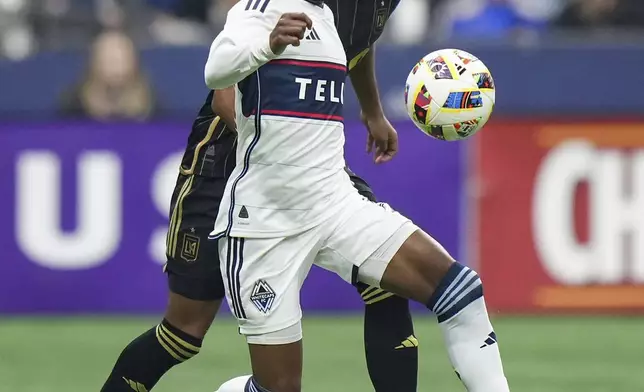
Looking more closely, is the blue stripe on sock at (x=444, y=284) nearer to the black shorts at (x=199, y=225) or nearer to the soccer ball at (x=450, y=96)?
the soccer ball at (x=450, y=96)

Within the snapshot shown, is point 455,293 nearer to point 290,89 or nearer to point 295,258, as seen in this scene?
point 295,258

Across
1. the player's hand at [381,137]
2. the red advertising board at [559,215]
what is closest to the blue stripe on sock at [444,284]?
the player's hand at [381,137]

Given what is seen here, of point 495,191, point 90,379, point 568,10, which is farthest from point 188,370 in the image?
point 568,10

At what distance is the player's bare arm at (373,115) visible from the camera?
6.00 m

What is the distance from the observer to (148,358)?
594cm

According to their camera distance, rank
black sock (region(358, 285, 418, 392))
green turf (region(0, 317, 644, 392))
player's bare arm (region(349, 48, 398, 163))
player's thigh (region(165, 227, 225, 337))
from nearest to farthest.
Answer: black sock (region(358, 285, 418, 392)) → player's thigh (region(165, 227, 225, 337)) → player's bare arm (region(349, 48, 398, 163)) → green turf (region(0, 317, 644, 392))

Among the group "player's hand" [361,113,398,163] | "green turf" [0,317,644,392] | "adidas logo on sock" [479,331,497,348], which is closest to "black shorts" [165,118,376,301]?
"player's hand" [361,113,398,163]

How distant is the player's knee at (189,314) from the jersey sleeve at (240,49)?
Answer: 44.6 inches

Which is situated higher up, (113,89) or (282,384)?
(113,89)

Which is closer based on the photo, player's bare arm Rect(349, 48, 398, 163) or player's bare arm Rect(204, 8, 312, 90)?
player's bare arm Rect(204, 8, 312, 90)

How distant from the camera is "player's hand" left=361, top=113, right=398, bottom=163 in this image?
240 inches

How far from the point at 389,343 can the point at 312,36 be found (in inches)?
47.3

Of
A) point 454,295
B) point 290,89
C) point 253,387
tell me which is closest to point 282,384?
point 253,387

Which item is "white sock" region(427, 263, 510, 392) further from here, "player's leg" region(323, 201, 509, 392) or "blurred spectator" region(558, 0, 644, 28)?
"blurred spectator" region(558, 0, 644, 28)
